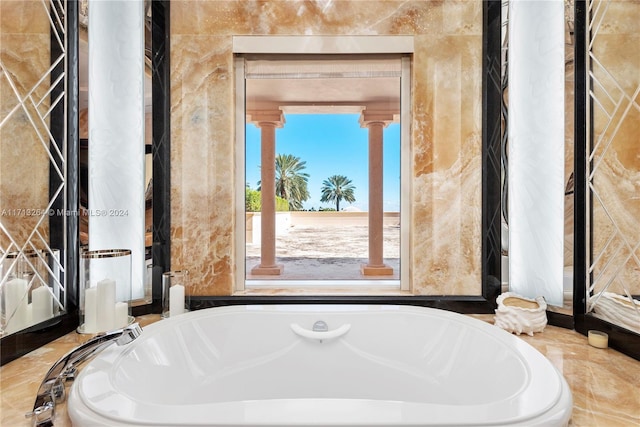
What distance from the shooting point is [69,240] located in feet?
4.73

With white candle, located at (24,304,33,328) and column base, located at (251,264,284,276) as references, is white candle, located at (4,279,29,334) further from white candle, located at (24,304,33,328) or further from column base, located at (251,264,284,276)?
column base, located at (251,264,284,276)

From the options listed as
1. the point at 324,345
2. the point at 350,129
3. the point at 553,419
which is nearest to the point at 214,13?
the point at 350,129

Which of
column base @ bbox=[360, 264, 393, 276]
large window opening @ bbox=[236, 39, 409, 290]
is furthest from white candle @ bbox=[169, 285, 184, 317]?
column base @ bbox=[360, 264, 393, 276]

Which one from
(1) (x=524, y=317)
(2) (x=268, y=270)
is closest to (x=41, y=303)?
(2) (x=268, y=270)

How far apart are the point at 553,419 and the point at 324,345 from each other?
931 millimetres

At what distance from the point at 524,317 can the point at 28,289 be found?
1.96 meters

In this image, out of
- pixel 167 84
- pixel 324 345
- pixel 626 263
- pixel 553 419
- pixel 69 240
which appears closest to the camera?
pixel 553 419

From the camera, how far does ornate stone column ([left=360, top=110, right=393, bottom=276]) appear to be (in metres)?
1.98

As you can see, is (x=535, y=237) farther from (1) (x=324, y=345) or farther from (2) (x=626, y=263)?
(1) (x=324, y=345)

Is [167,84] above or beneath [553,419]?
above

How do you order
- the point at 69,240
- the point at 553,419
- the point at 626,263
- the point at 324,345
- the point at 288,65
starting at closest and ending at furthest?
1. the point at 553,419
2. the point at 626,263
3. the point at 69,240
4. the point at 324,345
5. the point at 288,65

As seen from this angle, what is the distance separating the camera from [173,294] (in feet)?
5.27

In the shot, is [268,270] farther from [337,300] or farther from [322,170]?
[322,170]

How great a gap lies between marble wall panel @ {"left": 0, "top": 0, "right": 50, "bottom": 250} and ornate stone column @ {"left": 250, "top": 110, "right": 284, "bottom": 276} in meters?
0.96
